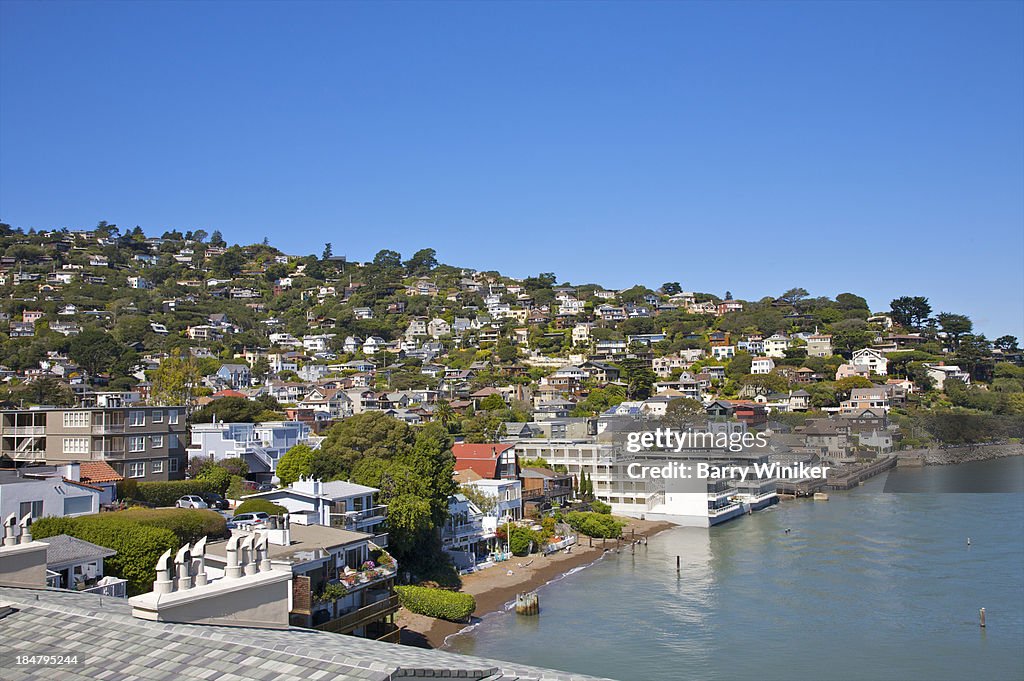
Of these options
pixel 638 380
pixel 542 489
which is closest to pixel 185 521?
pixel 542 489

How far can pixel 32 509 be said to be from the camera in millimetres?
19375

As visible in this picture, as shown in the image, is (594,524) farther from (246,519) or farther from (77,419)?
(77,419)

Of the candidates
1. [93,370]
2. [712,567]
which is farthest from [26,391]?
[712,567]

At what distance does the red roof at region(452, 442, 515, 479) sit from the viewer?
36594 mm

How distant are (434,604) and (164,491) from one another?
32.4 ft

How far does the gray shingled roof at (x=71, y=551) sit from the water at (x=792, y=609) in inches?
320

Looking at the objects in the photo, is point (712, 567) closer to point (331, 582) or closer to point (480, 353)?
point (331, 582)

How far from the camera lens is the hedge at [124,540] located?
55.2 feet

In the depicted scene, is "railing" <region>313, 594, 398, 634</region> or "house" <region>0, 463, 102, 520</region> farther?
"house" <region>0, 463, 102, 520</region>

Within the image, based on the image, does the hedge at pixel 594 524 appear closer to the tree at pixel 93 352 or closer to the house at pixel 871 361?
the tree at pixel 93 352

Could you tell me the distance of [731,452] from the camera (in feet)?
168

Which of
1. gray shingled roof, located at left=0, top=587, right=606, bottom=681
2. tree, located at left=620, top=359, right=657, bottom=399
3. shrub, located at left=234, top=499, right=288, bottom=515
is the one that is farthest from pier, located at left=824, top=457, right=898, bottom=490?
gray shingled roof, located at left=0, top=587, right=606, bottom=681

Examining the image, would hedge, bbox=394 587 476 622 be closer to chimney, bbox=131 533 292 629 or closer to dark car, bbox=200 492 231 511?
dark car, bbox=200 492 231 511

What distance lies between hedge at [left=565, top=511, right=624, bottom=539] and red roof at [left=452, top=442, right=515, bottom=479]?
3.84 m
